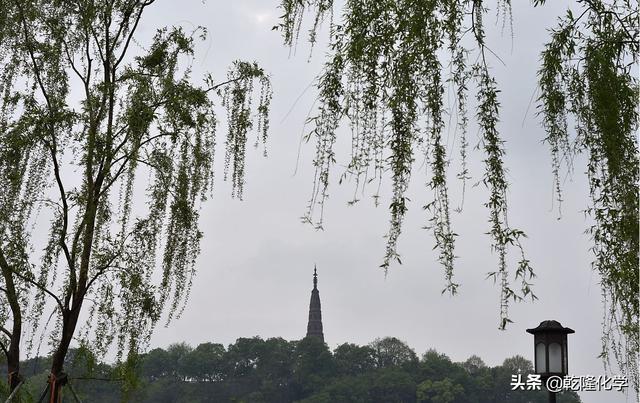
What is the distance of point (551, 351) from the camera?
815 cm

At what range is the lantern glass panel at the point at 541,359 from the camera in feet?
26.5

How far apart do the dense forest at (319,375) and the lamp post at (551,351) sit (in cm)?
8560

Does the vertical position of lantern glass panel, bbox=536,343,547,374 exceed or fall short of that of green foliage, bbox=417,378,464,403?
it exceeds it

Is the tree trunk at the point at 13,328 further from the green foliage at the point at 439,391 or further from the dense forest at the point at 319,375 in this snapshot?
the green foliage at the point at 439,391

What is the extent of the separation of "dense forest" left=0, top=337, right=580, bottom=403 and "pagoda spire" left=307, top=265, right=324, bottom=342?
12.6 meters

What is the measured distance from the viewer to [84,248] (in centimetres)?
830

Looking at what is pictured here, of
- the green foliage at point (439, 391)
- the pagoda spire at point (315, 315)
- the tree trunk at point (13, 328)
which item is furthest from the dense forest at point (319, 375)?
the tree trunk at point (13, 328)

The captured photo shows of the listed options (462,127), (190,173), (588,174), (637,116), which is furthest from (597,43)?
(190,173)

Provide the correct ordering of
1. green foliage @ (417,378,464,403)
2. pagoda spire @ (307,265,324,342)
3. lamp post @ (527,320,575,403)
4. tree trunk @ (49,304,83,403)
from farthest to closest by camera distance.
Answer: pagoda spire @ (307,265,324,342), green foliage @ (417,378,464,403), tree trunk @ (49,304,83,403), lamp post @ (527,320,575,403)

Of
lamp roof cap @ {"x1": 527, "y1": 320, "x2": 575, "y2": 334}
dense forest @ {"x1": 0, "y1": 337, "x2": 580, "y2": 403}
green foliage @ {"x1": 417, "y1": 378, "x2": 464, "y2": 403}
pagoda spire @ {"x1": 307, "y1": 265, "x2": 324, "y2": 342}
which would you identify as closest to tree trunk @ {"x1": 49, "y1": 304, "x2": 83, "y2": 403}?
lamp roof cap @ {"x1": 527, "y1": 320, "x2": 575, "y2": 334}

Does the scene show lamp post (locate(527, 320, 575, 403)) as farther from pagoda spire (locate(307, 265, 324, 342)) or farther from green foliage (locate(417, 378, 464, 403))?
pagoda spire (locate(307, 265, 324, 342))

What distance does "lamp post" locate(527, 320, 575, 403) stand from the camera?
8039mm

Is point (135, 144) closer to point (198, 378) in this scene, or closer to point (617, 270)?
point (617, 270)

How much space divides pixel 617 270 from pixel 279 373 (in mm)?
100788
